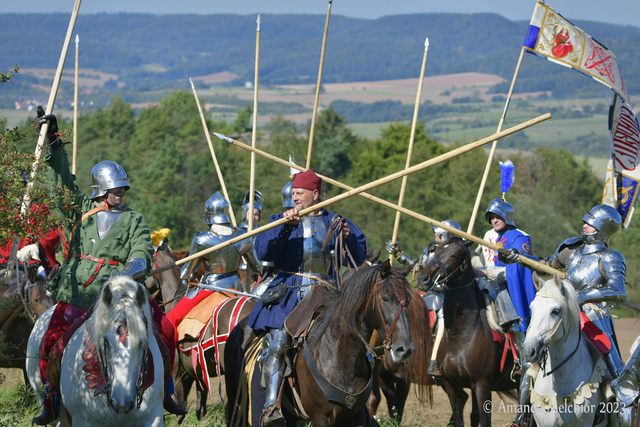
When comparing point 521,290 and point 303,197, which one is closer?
point 303,197

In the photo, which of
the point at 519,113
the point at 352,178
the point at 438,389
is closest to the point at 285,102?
the point at 519,113

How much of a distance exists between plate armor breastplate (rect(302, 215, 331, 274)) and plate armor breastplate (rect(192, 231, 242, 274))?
2611 millimetres

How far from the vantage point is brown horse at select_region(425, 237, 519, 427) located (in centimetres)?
756

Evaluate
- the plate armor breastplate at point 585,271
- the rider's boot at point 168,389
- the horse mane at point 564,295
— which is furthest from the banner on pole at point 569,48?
the rider's boot at point 168,389

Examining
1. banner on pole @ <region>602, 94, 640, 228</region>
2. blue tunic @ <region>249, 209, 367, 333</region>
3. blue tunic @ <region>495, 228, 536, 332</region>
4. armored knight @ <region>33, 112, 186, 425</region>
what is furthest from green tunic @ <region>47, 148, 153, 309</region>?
banner on pole @ <region>602, 94, 640, 228</region>

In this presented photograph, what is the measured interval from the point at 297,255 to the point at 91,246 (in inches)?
65.9

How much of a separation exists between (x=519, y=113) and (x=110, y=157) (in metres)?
109

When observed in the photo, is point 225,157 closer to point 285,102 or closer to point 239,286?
point 239,286

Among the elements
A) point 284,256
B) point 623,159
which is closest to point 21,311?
point 284,256

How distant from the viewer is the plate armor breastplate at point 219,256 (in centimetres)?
827

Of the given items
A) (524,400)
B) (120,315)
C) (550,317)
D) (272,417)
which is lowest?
(524,400)

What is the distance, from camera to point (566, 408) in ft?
19.2

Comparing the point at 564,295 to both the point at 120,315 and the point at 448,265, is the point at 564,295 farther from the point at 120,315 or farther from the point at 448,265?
the point at 120,315

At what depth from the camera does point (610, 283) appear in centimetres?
616
